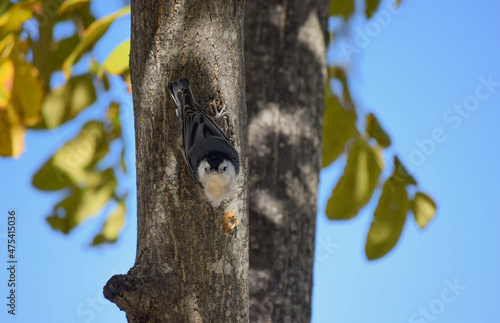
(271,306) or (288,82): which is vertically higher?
(288,82)

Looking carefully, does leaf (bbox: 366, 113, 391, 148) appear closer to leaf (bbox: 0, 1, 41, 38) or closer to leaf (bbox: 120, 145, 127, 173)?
leaf (bbox: 120, 145, 127, 173)

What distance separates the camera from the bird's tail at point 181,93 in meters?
1.37

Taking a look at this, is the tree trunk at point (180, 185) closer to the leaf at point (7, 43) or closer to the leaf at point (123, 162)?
the leaf at point (7, 43)

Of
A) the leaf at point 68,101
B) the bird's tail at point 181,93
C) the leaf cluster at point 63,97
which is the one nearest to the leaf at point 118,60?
the leaf cluster at point 63,97

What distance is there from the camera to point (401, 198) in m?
2.15

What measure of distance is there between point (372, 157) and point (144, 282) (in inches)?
48.3

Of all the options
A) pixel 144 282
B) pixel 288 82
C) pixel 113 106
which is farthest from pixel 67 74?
pixel 144 282

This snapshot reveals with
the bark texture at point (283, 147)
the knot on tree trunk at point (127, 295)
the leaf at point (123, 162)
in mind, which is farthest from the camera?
the leaf at point (123, 162)

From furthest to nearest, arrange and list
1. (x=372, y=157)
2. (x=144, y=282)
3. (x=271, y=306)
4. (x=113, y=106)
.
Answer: (x=113, y=106), (x=372, y=157), (x=271, y=306), (x=144, y=282)

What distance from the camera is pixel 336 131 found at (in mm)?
2457

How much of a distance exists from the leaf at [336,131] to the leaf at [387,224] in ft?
1.20

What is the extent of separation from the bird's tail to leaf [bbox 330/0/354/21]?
1462 millimetres

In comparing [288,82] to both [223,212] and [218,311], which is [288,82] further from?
[218,311]

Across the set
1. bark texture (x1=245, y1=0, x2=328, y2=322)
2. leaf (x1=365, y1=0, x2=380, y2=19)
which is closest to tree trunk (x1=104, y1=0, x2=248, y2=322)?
bark texture (x1=245, y1=0, x2=328, y2=322)
